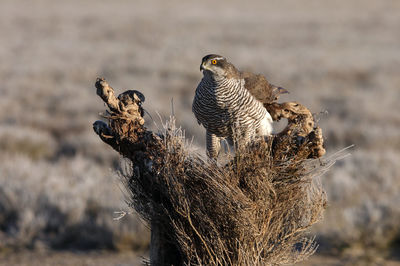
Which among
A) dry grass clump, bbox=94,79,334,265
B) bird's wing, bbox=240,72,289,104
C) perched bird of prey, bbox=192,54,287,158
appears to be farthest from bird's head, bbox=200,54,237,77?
dry grass clump, bbox=94,79,334,265

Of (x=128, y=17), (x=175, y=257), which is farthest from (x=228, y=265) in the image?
(x=128, y=17)

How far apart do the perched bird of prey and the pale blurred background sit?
0.28m

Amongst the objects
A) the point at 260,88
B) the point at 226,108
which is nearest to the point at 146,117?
the point at 260,88

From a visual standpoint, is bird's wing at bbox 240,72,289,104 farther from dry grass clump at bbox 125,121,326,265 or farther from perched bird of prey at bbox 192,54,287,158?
dry grass clump at bbox 125,121,326,265

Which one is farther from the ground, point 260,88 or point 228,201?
point 260,88

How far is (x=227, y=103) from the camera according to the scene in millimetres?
3732

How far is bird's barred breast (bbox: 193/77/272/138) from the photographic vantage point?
3725 millimetres

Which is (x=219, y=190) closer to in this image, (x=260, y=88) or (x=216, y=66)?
(x=216, y=66)

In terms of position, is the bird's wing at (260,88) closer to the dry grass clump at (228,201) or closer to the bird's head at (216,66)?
the bird's head at (216,66)

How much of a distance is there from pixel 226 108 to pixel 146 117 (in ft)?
25.9

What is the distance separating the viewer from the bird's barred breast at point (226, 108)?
372 cm

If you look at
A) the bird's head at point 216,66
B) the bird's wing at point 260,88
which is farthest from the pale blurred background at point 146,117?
the bird's head at point 216,66

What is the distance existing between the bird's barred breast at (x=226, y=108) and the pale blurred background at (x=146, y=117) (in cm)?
27

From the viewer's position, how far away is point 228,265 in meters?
3.61
